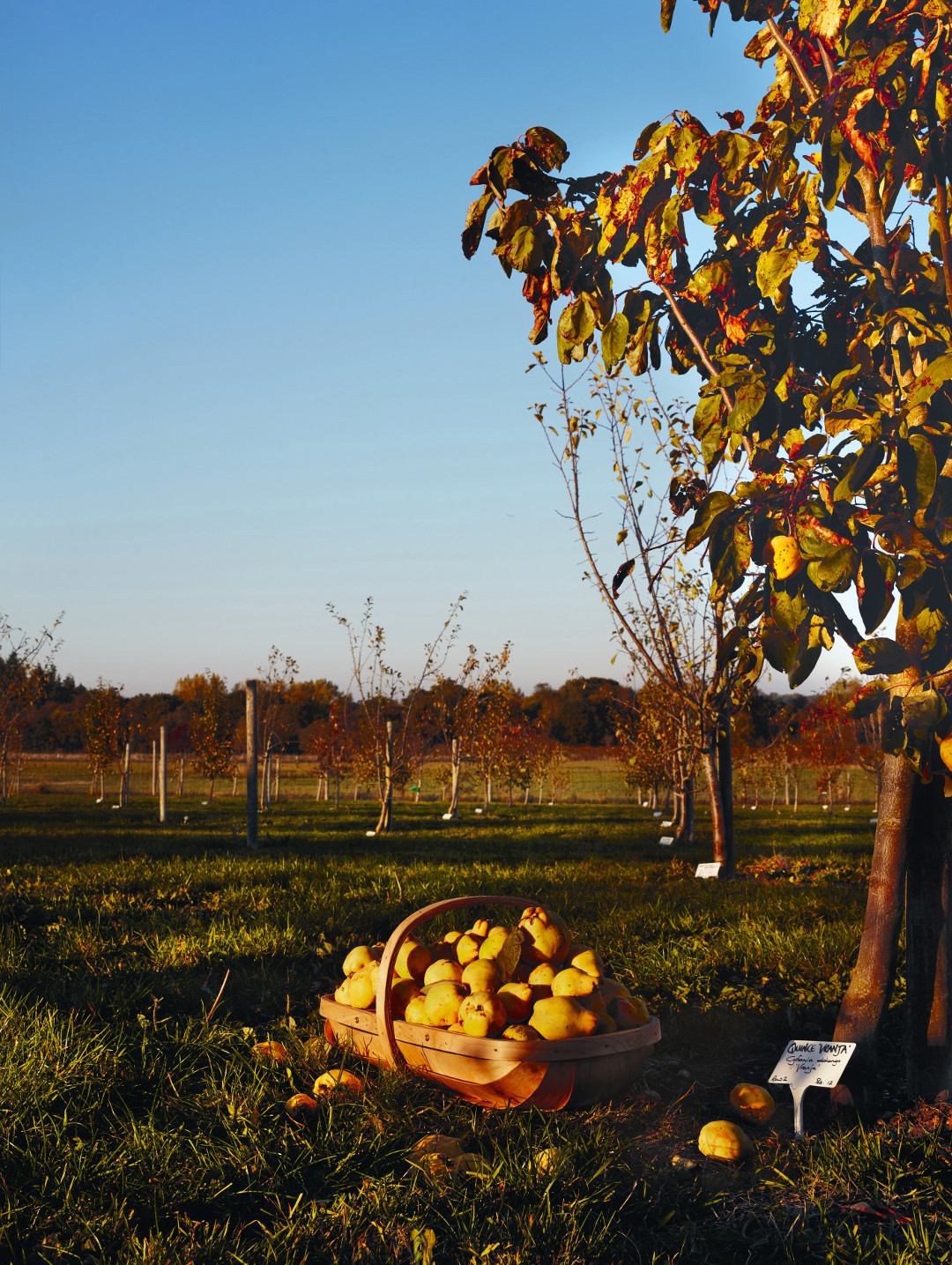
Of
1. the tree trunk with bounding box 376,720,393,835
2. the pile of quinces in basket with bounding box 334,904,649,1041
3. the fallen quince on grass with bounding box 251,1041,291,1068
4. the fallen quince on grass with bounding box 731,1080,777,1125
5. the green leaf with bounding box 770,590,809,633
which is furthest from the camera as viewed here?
the tree trunk with bounding box 376,720,393,835

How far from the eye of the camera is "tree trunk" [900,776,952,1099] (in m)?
3.01

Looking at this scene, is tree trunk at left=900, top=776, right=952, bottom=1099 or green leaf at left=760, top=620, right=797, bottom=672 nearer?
green leaf at left=760, top=620, right=797, bottom=672

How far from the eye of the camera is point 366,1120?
2.63 m

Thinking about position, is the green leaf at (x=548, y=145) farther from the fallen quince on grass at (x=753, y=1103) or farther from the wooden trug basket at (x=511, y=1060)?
the fallen quince on grass at (x=753, y=1103)

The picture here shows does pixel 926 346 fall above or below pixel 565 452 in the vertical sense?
below

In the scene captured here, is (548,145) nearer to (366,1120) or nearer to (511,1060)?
(511,1060)

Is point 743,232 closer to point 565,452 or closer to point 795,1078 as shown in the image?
point 795,1078

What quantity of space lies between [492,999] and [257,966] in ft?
6.49

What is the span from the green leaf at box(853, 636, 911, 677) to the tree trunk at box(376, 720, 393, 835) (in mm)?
11333

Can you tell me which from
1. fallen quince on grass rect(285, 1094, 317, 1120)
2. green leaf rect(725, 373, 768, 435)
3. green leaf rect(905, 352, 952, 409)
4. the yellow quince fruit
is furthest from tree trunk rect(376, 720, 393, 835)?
green leaf rect(905, 352, 952, 409)

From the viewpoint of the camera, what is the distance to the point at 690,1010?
3.80 meters

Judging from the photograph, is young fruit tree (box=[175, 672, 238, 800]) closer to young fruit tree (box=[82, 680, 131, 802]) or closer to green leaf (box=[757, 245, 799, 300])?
young fruit tree (box=[82, 680, 131, 802])

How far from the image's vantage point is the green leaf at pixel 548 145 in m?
2.72

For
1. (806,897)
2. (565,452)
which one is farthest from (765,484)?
(806,897)
